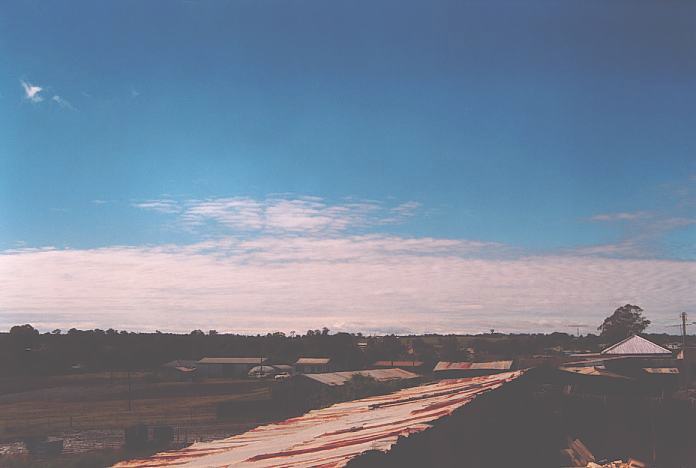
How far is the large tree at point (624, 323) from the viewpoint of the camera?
274ft

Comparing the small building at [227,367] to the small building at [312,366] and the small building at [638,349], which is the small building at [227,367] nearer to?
the small building at [312,366]

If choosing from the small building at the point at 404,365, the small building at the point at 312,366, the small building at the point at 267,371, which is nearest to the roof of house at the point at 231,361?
the small building at the point at 267,371

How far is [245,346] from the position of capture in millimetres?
120625

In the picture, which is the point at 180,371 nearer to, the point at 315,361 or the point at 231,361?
the point at 231,361

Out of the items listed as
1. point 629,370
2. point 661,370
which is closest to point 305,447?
point 629,370

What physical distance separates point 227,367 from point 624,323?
5747 cm

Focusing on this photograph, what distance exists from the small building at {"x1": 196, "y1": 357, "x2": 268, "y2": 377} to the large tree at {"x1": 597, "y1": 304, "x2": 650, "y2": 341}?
165 ft

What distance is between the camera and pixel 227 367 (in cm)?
9606

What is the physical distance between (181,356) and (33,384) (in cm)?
3584

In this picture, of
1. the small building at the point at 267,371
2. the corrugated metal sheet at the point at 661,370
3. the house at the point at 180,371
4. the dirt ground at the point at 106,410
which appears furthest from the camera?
the house at the point at 180,371

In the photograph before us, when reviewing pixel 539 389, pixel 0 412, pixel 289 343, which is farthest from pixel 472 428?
pixel 289 343

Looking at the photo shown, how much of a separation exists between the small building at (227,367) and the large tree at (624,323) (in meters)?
50.2

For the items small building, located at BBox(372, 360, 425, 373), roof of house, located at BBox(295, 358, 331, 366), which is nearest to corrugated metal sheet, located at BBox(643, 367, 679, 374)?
small building, located at BBox(372, 360, 425, 373)

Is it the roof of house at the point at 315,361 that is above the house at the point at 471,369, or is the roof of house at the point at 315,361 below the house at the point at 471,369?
above
